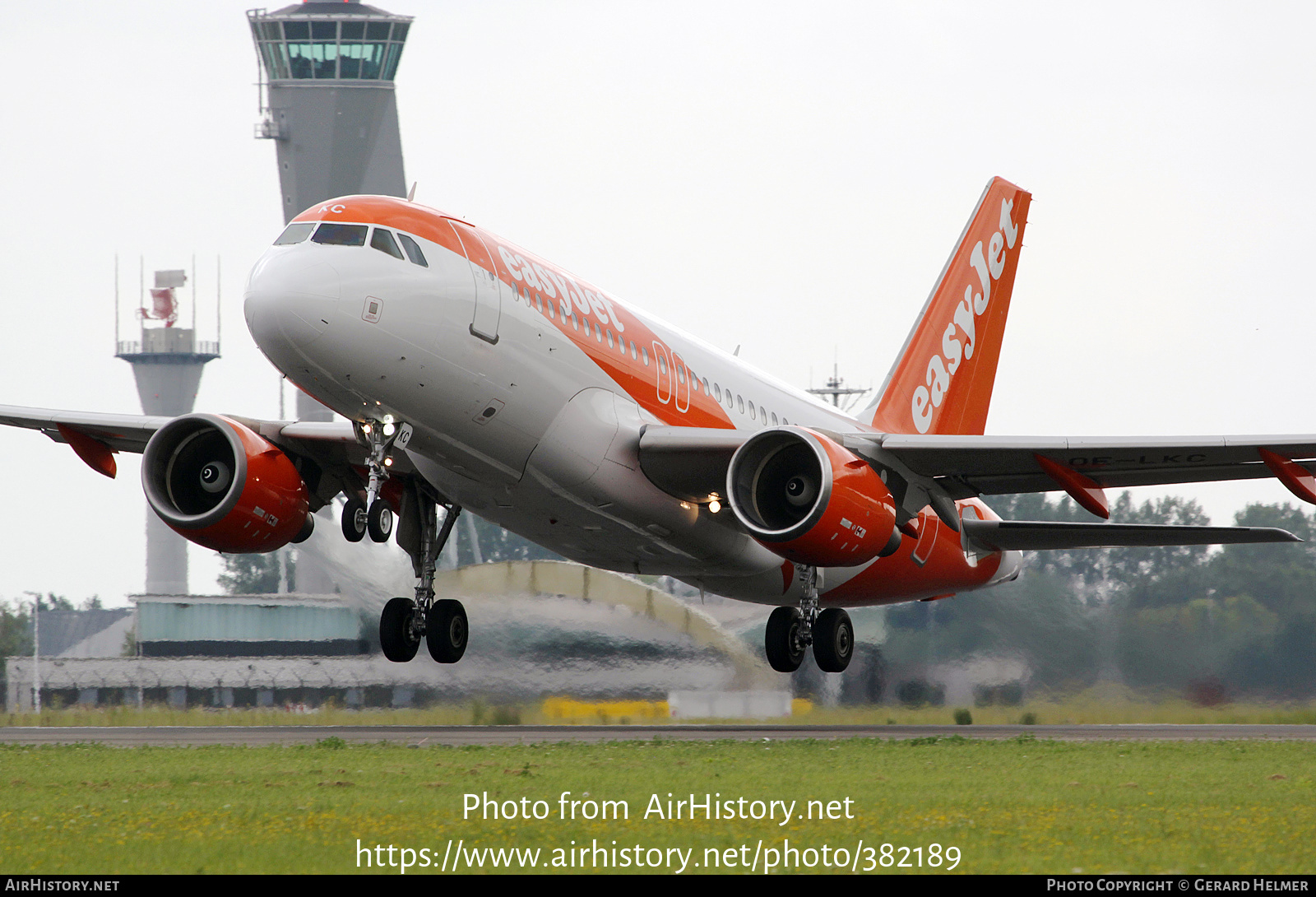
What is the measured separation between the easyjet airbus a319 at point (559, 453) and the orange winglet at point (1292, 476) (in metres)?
0.03

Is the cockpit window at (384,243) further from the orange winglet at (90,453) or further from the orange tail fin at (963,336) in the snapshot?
the orange tail fin at (963,336)

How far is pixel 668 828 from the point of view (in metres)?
13.4

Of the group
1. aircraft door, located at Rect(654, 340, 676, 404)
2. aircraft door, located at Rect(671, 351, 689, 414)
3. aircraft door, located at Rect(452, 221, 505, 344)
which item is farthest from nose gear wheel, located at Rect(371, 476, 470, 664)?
aircraft door, located at Rect(452, 221, 505, 344)

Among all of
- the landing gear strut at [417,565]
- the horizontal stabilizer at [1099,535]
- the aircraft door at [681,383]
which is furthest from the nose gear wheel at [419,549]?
the horizontal stabilizer at [1099,535]

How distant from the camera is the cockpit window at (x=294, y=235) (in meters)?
18.7

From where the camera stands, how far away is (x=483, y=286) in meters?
19.6

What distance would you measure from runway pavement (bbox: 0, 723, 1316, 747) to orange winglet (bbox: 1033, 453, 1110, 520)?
3.85m

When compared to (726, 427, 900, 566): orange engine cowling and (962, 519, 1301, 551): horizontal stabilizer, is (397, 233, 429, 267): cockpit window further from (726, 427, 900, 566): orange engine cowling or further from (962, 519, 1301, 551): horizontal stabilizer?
(962, 519, 1301, 551): horizontal stabilizer

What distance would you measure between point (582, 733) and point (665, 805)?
11.5m

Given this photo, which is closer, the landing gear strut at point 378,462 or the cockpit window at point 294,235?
the cockpit window at point 294,235

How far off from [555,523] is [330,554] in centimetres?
929

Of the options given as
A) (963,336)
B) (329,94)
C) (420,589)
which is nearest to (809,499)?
(420,589)

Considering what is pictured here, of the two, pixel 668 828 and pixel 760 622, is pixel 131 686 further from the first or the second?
pixel 668 828

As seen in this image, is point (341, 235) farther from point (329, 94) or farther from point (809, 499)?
point (329, 94)
